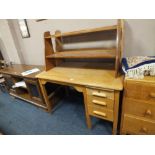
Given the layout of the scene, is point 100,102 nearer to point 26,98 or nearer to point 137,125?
point 137,125

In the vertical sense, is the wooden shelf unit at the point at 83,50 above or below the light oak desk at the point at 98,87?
above

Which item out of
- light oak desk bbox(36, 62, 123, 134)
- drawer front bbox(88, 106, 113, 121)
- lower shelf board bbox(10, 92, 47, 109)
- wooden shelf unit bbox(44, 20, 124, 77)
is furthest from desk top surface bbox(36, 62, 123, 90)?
lower shelf board bbox(10, 92, 47, 109)

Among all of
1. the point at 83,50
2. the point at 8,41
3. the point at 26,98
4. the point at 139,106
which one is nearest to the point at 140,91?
the point at 139,106

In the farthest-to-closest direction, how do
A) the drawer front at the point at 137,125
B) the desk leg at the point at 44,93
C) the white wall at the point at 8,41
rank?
the white wall at the point at 8,41
the desk leg at the point at 44,93
the drawer front at the point at 137,125

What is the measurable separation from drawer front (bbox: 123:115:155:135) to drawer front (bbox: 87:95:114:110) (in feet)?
0.66

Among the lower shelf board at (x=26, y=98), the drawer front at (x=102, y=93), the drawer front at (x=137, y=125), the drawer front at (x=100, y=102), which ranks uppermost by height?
the drawer front at (x=102, y=93)

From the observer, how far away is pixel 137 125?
3.61 ft

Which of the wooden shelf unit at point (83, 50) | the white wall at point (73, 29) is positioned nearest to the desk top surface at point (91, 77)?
the wooden shelf unit at point (83, 50)

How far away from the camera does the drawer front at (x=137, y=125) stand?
1.04 m

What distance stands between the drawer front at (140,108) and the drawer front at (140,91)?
5cm

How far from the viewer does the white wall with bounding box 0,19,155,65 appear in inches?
48.4

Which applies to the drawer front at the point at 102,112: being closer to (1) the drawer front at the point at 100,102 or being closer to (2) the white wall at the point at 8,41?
Result: (1) the drawer front at the point at 100,102
